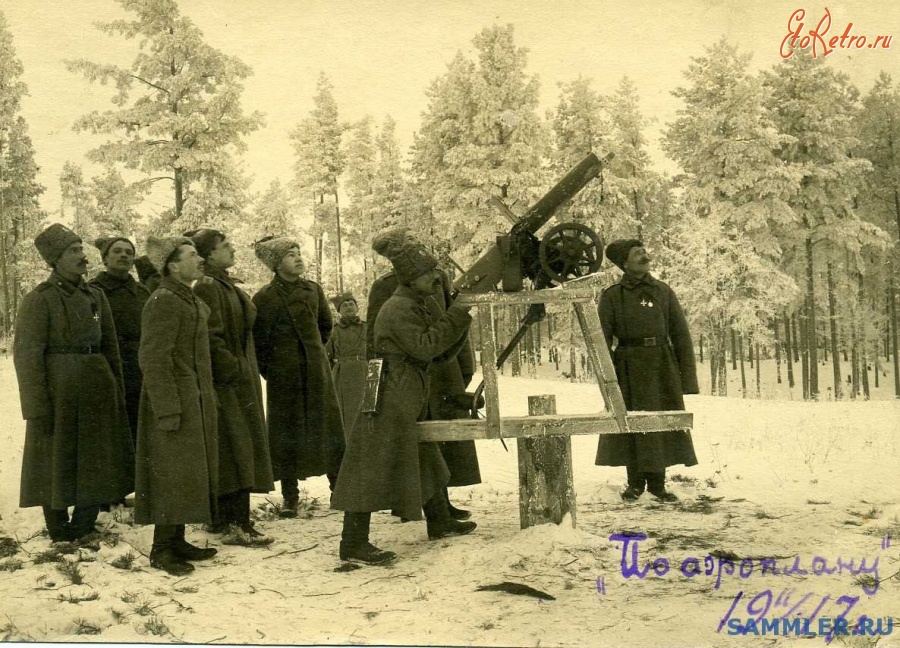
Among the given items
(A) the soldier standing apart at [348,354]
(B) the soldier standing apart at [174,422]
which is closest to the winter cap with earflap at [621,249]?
(B) the soldier standing apart at [174,422]

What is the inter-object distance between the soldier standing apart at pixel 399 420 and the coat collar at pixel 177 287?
136cm

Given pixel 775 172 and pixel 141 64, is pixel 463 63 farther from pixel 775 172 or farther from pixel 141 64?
pixel 775 172

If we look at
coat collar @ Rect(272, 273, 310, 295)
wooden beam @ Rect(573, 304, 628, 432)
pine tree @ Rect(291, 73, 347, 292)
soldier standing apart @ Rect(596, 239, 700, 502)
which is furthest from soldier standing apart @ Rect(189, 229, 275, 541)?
soldier standing apart @ Rect(596, 239, 700, 502)

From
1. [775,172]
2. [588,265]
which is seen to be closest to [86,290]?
[588,265]

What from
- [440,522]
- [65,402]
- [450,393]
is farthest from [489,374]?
[65,402]

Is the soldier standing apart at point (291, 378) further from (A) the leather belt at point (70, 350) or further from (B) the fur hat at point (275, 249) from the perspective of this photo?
(A) the leather belt at point (70, 350)

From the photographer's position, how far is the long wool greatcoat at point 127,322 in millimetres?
6594

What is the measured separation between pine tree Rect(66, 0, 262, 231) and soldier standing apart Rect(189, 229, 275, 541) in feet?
5.22

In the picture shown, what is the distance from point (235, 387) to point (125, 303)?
5.11 ft

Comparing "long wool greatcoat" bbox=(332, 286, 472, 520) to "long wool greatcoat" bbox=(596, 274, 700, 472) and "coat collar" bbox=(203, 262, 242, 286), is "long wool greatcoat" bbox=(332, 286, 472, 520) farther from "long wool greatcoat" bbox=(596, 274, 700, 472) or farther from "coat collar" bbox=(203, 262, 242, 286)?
"long wool greatcoat" bbox=(596, 274, 700, 472)

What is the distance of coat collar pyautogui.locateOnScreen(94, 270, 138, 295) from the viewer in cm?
661

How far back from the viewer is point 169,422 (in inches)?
193

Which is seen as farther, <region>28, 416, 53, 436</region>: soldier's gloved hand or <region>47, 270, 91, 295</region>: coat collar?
<region>47, 270, 91, 295</region>: coat collar

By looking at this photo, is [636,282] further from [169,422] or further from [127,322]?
[127,322]
